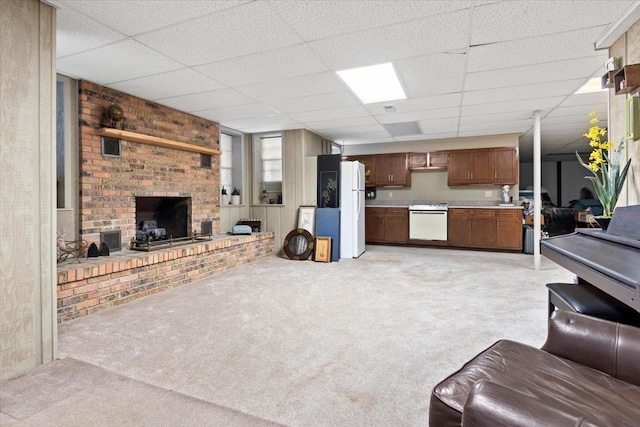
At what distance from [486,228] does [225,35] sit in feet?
20.0

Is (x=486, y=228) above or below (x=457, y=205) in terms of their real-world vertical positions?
below

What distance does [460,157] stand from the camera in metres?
7.29

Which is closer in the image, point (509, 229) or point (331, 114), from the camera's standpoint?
point (331, 114)

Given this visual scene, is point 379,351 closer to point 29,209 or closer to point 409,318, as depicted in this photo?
point 409,318

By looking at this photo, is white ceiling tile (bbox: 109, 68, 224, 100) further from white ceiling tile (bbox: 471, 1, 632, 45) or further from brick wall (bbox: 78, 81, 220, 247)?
white ceiling tile (bbox: 471, 1, 632, 45)

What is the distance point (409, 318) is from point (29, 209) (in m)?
2.96

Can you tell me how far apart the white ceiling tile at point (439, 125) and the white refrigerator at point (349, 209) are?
139 cm

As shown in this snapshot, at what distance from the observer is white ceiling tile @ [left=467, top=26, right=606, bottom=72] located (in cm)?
272

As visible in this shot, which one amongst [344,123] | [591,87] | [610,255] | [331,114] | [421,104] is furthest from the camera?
[344,123]

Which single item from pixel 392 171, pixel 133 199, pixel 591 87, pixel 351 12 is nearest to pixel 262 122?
pixel 133 199

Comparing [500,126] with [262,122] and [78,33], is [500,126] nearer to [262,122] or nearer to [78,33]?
[262,122]

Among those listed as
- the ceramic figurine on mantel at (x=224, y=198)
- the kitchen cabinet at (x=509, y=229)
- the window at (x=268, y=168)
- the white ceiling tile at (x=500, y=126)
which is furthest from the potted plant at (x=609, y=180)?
the ceramic figurine on mantel at (x=224, y=198)

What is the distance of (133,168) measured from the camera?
4285 mm

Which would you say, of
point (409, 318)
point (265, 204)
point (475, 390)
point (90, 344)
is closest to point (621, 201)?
point (409, 318)
